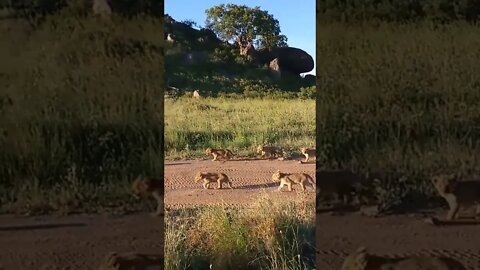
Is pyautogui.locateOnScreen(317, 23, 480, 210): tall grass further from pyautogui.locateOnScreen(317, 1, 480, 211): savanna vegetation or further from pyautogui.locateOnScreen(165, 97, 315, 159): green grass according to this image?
pyautogui.locateOnScreen(165, 97, 315, 159): green grass

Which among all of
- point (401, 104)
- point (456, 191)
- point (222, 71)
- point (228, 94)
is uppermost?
point (222, 71)

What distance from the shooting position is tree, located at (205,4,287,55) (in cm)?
560

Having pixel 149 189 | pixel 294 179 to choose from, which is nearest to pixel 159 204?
pixel 149 189

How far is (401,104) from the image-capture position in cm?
374

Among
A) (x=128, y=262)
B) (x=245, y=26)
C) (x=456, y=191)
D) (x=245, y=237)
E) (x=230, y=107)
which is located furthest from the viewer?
(x=230, y=107)

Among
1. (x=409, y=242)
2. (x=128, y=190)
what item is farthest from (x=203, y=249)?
(x=409, y=242)

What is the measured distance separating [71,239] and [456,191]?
2.30 meters

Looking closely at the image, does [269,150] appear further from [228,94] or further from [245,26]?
[245,26]

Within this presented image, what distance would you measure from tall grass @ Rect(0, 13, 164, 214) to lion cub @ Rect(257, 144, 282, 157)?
2736mm

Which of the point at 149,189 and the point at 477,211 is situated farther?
the point at 477,211

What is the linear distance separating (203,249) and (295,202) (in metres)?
0.97

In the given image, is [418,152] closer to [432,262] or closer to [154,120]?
[432,262]

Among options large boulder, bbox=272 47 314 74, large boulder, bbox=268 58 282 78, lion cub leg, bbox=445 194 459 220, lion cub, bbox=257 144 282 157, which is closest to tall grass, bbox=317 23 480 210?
lion cub leg, bbox=445 194 459 220

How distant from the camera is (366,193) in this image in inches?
146
